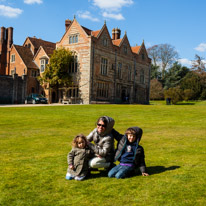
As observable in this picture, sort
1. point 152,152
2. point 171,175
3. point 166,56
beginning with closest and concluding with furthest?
point 171,175
point 152,152
point 166,56

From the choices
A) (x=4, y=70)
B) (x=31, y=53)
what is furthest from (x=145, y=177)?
(x=4, y=70)

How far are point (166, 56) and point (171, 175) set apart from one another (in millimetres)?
69147

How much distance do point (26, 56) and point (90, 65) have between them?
13828 millimetres

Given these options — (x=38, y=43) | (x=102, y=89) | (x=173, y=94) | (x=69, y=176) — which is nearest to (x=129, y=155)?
(x=69, y=176)

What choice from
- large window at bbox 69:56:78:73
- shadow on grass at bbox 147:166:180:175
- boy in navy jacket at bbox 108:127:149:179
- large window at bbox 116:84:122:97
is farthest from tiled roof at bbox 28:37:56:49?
shadow on grass at bbox 147:166:180:175

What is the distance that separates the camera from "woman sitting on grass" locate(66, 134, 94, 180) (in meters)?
5.89

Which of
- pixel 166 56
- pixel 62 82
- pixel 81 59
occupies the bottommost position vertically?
pixel 62 82

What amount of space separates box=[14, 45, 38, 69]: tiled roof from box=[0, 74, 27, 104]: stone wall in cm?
462

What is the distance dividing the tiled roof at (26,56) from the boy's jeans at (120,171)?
3979 cm

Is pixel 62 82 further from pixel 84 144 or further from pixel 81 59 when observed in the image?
pixel 84 144

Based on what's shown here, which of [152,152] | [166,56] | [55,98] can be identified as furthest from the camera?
[166,56]

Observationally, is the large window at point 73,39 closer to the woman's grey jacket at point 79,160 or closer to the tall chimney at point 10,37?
the tall chimney at point 10,37

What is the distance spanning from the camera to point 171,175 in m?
5.90

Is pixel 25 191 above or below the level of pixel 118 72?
below
